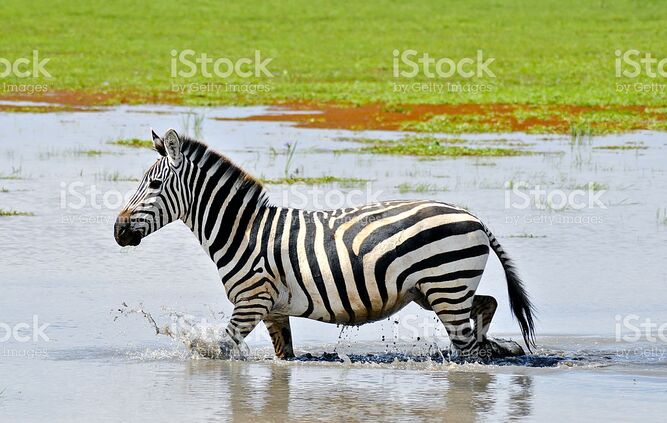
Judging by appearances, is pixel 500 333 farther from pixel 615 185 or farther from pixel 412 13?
pixel 412 13

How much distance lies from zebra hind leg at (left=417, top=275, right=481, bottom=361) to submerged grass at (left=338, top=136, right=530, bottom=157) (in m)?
12.1

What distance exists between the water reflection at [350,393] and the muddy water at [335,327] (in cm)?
2

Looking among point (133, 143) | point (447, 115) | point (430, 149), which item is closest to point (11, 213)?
point (133, 143)

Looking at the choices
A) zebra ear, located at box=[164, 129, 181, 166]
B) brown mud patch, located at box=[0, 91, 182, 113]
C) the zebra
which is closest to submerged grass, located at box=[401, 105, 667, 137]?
brown mud patch, located at box=[0, 91, 182, 113]

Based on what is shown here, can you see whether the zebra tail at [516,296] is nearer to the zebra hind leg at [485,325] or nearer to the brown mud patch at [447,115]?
the zebra hind leg at [485,325]

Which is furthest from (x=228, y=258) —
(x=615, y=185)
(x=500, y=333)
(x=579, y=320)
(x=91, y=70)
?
(x=91, y=70)

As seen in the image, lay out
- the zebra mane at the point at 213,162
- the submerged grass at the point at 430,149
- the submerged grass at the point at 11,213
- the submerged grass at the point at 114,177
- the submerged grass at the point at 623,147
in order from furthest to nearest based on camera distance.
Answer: the submerged grass at the point at 623,147 → the submerged grass at the point at 430,149 → the submerged grass at the point at 114,177 → the submerged grass at the point at 11,213 → the zebra mane at the point at 213,162

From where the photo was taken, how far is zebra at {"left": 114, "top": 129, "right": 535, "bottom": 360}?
8227mm

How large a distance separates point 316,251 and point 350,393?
1.23 metres

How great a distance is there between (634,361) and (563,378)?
29.7 inches


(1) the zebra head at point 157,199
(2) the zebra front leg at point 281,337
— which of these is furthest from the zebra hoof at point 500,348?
(1) the zebra head at point 157,199

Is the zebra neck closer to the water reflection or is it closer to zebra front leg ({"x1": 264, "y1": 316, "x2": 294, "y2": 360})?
zebra front leg ({"x1": 264, "y1": 316, "x2": 294, "y2": 360})

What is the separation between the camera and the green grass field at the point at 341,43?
32062 millimetres

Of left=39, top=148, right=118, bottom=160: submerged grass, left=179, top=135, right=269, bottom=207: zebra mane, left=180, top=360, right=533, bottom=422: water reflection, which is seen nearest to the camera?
left=180, top=360, right=533, bottom=422: water reflection
